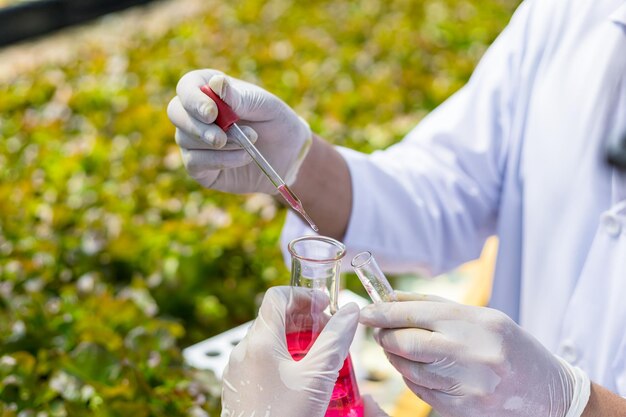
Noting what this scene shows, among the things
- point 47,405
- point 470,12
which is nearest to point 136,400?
point 47,405

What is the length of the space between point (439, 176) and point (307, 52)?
2186 millimetres

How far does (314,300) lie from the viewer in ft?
3.47

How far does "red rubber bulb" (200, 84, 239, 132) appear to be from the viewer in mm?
1229

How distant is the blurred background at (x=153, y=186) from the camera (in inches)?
58.9

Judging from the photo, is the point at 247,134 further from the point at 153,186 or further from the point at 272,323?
the point at 153,186

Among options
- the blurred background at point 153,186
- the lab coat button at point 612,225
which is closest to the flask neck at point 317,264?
the blurred background at point 153,186

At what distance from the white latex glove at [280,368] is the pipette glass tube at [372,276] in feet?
0.18

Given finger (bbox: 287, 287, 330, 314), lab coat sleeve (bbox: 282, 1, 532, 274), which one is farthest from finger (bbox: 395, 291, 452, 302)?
lab coat sleeve (bbox: 282, 1, 532, 274)

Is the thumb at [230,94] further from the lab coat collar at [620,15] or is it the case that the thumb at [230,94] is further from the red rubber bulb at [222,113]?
the lab coat collar at [620,15]

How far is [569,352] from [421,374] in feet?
1.59

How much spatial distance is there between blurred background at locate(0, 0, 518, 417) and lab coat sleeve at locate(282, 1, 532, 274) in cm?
47

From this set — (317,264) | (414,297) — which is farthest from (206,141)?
(414,297)

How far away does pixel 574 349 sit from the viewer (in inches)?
54.8

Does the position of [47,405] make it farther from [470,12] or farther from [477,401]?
[470,12]
